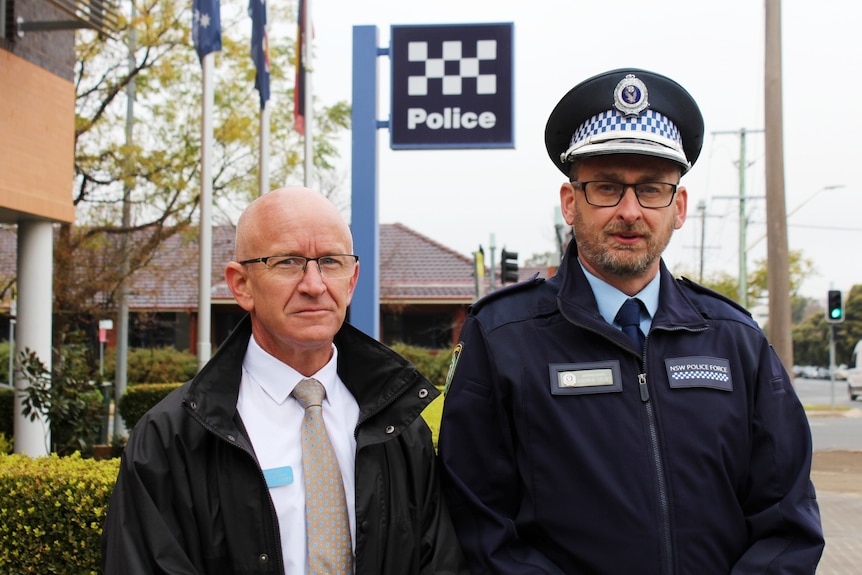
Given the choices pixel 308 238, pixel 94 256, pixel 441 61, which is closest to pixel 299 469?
pixel 308 238

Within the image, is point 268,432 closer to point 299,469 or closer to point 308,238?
point 299,469

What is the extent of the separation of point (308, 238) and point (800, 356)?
279 ft

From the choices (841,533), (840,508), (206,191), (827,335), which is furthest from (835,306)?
(827,335)

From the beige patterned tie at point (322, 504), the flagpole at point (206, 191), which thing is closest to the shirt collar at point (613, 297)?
the beige patterned tie at point (322, 504)

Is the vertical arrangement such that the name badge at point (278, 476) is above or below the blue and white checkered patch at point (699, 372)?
below

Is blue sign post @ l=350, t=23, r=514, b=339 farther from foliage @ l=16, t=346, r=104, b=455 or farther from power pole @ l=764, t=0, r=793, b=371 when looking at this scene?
power pole @ l=764, t=0, r=793, b=371

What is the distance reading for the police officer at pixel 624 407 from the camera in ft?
7.00

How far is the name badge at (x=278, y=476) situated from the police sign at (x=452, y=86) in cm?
496

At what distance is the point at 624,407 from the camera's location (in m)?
2.19

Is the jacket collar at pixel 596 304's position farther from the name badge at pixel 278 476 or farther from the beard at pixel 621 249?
the name badge at pixel 278 476

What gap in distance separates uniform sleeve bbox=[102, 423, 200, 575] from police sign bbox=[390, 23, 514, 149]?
509 cm

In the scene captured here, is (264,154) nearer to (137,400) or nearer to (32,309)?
(137,400)

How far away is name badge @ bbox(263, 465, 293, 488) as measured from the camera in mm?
2131

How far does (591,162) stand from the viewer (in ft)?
7.64
